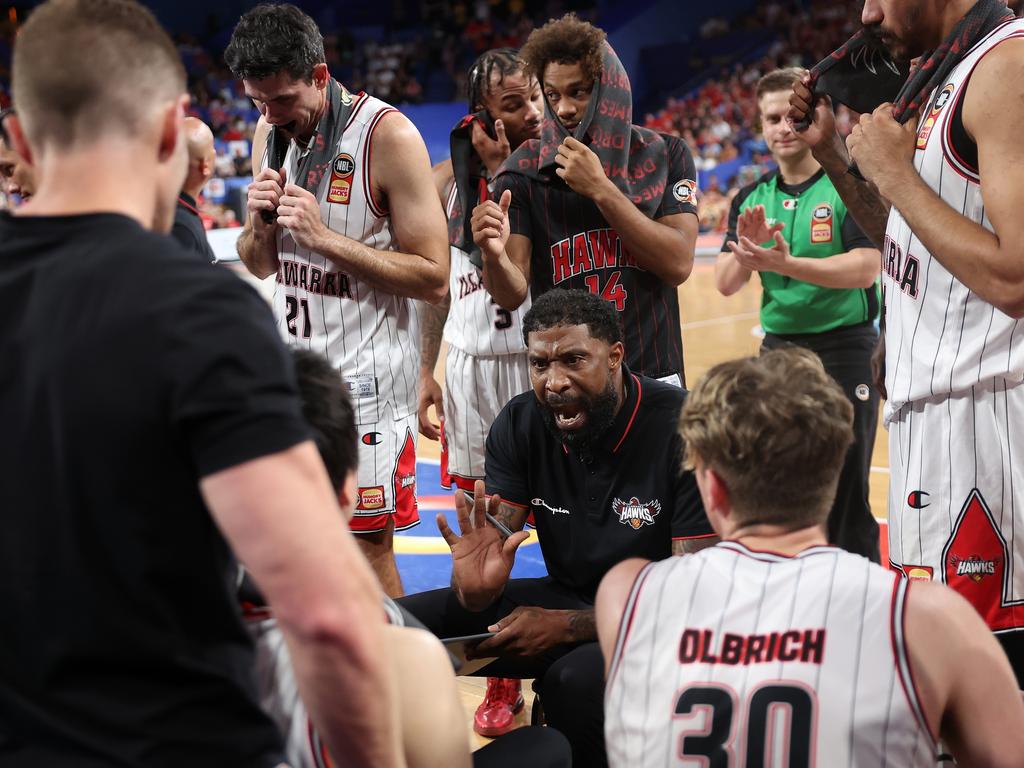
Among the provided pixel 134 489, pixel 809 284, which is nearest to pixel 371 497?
pixel 809 284

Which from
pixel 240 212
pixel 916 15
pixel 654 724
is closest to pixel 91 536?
pixel 654 724

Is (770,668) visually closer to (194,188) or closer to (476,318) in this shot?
(194,188)

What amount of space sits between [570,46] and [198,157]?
5.13 ft

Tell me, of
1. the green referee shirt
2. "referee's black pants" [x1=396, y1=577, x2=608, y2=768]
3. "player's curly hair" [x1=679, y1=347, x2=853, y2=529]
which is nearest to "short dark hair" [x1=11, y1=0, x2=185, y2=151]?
"player's curly hair" [x1=679, y1=347, x2=853, y2=529]

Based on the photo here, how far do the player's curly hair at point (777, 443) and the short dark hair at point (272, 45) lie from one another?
2.25m

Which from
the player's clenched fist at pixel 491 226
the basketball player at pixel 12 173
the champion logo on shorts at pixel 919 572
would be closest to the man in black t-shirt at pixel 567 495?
the player's clenched fist at pixel 491 226

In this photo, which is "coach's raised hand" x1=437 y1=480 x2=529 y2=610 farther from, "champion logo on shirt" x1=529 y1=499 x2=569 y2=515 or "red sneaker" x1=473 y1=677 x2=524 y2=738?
"red sneaker" x1=473 y1=677 x2=524 y2=738

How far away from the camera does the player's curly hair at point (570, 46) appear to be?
4031 millimetres

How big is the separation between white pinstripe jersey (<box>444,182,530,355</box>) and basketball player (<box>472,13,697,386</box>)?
373mm

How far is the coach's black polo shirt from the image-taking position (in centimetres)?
338

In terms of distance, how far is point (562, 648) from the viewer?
3.28m

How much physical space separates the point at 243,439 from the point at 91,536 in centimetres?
25

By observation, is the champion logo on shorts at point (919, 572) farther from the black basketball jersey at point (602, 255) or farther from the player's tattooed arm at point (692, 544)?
the black basketball jersey at point (602, 255)

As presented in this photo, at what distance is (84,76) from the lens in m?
1.47
